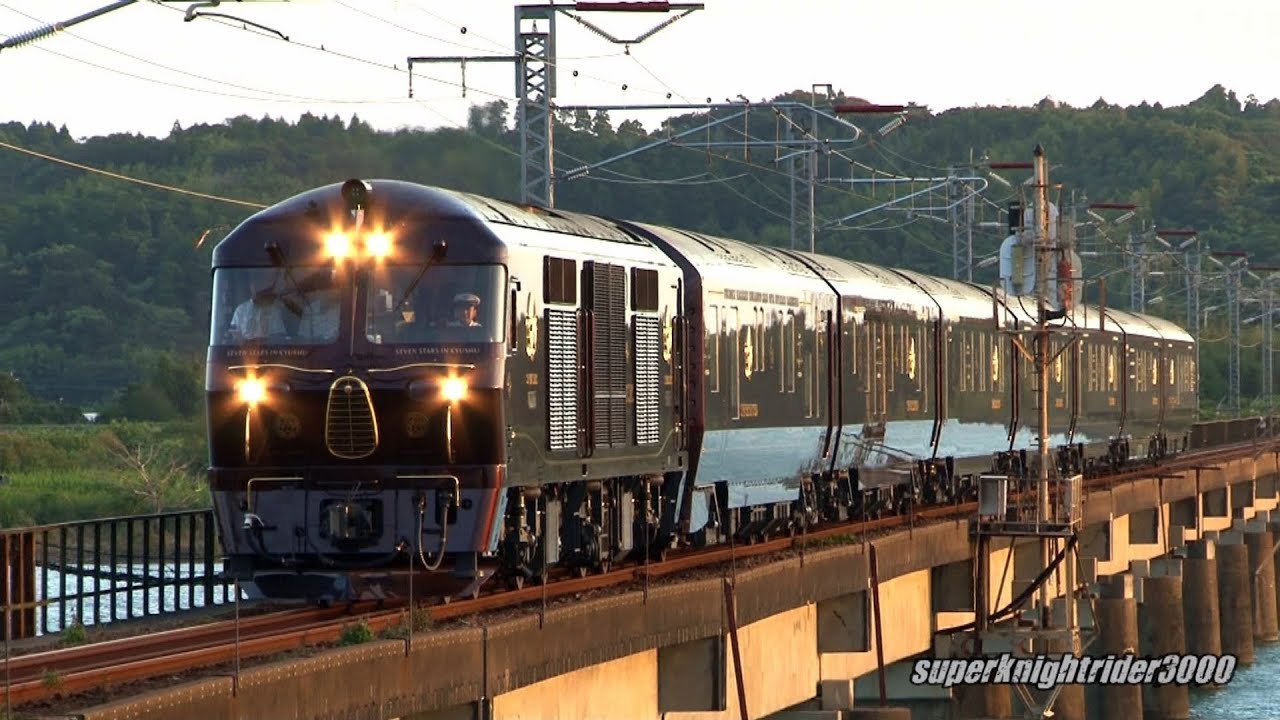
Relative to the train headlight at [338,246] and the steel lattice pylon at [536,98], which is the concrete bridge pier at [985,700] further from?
the train headlight at [338,246]

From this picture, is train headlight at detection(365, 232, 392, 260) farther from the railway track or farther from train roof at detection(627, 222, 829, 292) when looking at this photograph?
train roof at detection(627, 222, 829, 292)

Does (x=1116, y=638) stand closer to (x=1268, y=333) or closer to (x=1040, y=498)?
(x=1040, y=498)

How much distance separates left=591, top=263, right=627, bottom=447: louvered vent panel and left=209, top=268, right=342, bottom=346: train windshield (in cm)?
355

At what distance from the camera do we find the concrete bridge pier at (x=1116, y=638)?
5381cm

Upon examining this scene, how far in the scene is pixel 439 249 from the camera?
20125 mm

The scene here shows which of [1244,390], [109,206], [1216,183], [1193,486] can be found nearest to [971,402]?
[1193,486]

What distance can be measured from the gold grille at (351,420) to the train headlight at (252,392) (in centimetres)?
66

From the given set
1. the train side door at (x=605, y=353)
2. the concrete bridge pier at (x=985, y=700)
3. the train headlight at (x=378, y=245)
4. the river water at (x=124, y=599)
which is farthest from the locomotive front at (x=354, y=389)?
the concrete bridge pier at (x=985, y=700)

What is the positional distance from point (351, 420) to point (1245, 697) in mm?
44692

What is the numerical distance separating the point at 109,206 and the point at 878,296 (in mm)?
56956

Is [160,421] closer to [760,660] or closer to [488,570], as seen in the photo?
[760,660]

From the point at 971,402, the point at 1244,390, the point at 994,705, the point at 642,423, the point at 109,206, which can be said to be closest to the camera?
the point at 642,423

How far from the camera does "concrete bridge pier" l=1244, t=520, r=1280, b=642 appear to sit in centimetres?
7506

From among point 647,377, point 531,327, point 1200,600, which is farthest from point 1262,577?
point 531,327
